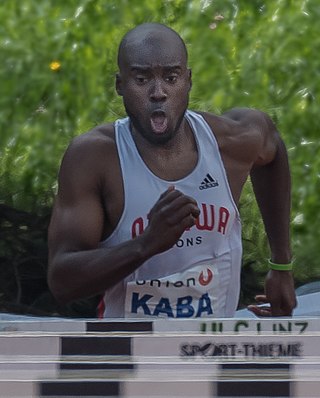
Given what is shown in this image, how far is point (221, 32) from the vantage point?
13.0 ft

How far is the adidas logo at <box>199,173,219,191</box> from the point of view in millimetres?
2971

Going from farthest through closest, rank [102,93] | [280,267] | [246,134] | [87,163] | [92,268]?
[102,93], [280,267], [246,134], [87,163], [92,268]

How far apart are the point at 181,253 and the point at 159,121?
Answer: 0.32 metres

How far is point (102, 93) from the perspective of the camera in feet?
12.7

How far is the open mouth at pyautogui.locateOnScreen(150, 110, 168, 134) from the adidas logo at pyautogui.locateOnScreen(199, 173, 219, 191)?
0.64 ft

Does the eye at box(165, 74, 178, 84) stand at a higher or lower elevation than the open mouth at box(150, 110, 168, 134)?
higher

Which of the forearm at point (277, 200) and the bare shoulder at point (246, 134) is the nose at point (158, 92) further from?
the forearm at point (277, 200)

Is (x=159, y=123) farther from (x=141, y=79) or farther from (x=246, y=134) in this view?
(x=246, y=134)

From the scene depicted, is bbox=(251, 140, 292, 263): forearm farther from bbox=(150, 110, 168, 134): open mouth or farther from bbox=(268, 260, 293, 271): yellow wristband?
bbox=(150, 110, 168, 134): open mouth

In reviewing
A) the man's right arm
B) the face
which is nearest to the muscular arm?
the face

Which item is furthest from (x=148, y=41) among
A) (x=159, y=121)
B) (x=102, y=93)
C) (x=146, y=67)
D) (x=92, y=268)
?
(x=102, y=93)

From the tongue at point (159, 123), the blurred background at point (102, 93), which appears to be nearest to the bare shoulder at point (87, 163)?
the tongue at point (159, 123)

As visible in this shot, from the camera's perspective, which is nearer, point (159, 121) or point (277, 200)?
point (159, 121)

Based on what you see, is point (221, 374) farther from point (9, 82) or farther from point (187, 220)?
point (9, 82)
